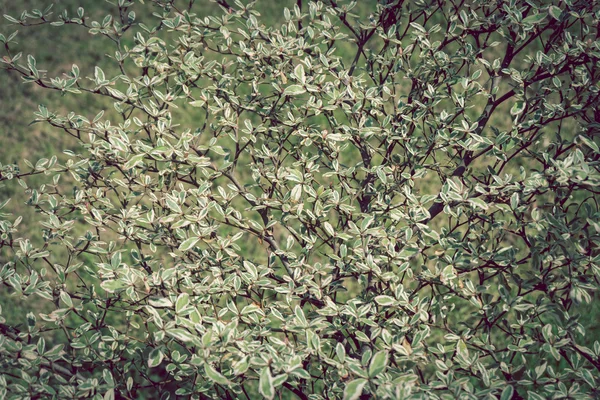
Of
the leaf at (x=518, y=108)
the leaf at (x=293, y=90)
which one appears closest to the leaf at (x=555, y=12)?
the leaf at (x=518, y=108)

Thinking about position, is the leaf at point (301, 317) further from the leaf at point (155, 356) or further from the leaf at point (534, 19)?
the leaf at point (534, 19)

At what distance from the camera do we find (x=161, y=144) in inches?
67.2

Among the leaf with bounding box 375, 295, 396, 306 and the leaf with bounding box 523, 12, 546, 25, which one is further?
the leaf with bounding box 523, 12, 546, 25

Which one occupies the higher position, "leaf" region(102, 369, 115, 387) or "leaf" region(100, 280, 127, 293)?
"leaf" region(100, 280, 127, 293)

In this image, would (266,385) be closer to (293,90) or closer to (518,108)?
(293,90)

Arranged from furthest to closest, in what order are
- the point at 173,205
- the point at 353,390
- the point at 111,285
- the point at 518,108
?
the point at 518,108, the point at 173,205, the point at 111,285, the point at 353,390

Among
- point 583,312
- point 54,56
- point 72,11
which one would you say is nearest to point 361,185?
point 583,312

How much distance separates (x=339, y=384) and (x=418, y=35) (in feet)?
4.55

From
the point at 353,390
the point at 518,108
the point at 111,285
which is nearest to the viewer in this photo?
the point at 353,390

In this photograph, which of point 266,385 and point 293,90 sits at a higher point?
point 293,90

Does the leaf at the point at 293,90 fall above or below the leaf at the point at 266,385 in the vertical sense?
above

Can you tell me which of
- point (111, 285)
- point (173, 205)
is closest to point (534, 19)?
point (173, 205)

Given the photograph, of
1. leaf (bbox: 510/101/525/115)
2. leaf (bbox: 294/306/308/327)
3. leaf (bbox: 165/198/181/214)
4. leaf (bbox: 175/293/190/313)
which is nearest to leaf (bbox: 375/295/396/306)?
leaf (bbox: 294/306/308/327)

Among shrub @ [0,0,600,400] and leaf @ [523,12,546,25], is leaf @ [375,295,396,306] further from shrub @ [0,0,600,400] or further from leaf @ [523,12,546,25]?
leaf @ [523,12,546,25]
